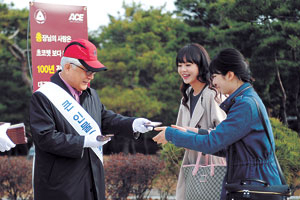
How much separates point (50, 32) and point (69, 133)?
83.9 inches

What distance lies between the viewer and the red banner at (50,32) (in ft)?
15.4

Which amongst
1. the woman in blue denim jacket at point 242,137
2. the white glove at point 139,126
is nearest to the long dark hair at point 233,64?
the woman in blue denim jacket at point 242,137

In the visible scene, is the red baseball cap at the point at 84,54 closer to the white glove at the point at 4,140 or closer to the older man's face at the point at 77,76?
the older man's face at the point at 77,76

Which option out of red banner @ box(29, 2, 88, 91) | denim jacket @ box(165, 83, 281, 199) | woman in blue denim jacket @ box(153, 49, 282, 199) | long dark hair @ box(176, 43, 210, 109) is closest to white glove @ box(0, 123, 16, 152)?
red banner @ box(29, 2, 88, 91)

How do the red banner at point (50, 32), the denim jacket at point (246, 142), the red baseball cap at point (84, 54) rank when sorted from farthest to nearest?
the red banner at point (50, 32), the red baseball cap at point (84, 54), the denim jacket at point (246, 142)

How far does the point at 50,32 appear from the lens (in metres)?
4.80

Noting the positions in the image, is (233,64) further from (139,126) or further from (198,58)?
(139,126)

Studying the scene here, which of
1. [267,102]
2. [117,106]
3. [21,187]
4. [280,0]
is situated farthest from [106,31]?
[21,187]

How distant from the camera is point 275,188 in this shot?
227 cm

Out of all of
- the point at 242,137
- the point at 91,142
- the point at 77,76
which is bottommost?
the point at 91,142

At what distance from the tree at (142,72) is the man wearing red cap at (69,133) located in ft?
47.2

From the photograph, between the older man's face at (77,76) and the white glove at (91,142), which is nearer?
the white glove at (91,142)

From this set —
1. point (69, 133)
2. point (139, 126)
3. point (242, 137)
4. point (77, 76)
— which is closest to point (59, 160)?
point (69, 133)

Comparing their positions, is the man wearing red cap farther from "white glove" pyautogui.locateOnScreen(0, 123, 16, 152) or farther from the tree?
the tree
